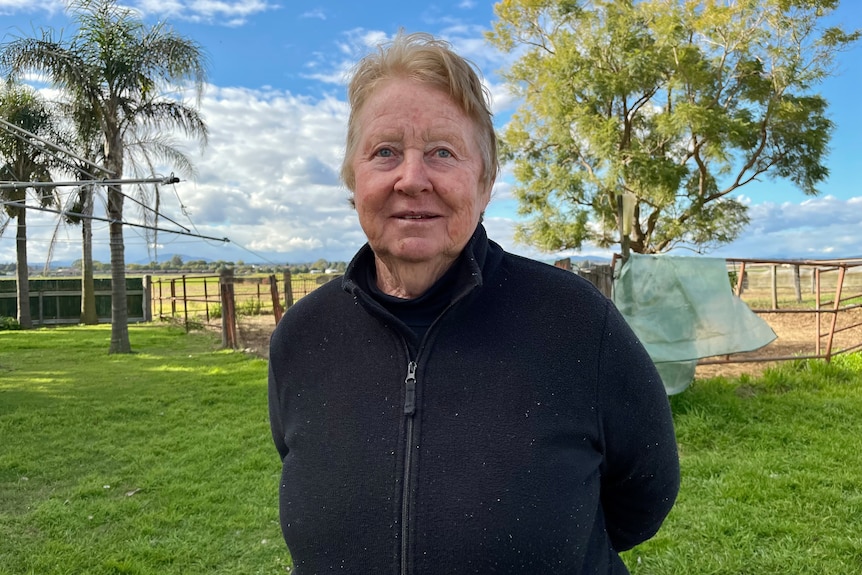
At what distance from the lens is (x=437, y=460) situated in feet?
3.64

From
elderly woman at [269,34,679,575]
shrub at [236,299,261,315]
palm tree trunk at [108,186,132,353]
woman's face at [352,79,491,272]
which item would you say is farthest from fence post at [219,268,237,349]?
woman's face at [352,79,491,272]

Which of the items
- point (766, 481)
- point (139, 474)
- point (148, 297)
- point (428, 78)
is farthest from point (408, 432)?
point (148, 297)

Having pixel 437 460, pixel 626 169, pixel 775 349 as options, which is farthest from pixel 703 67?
pixel 437 460

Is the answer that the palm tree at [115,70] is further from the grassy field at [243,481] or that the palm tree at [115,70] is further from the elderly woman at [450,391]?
the elderly woman at [450,391]

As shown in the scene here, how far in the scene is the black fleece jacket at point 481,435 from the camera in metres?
1.08

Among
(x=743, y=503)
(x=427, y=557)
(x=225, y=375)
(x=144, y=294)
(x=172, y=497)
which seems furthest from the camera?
(x=144, y=294)

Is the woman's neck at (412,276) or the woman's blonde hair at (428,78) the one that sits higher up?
the woman's blonde hair at (428,78)

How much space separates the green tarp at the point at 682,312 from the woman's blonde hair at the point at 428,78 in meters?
4.28

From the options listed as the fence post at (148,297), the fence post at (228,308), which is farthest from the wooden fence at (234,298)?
the fence post at (148,297)

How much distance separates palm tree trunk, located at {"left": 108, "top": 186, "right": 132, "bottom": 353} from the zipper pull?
39.8 ft

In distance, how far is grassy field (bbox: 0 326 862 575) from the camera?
3.33 meters

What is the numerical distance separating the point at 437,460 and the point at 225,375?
8.47 meters

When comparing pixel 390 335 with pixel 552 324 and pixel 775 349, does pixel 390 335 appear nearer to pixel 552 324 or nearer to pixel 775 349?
pixel 552 324

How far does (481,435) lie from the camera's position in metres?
1.12
